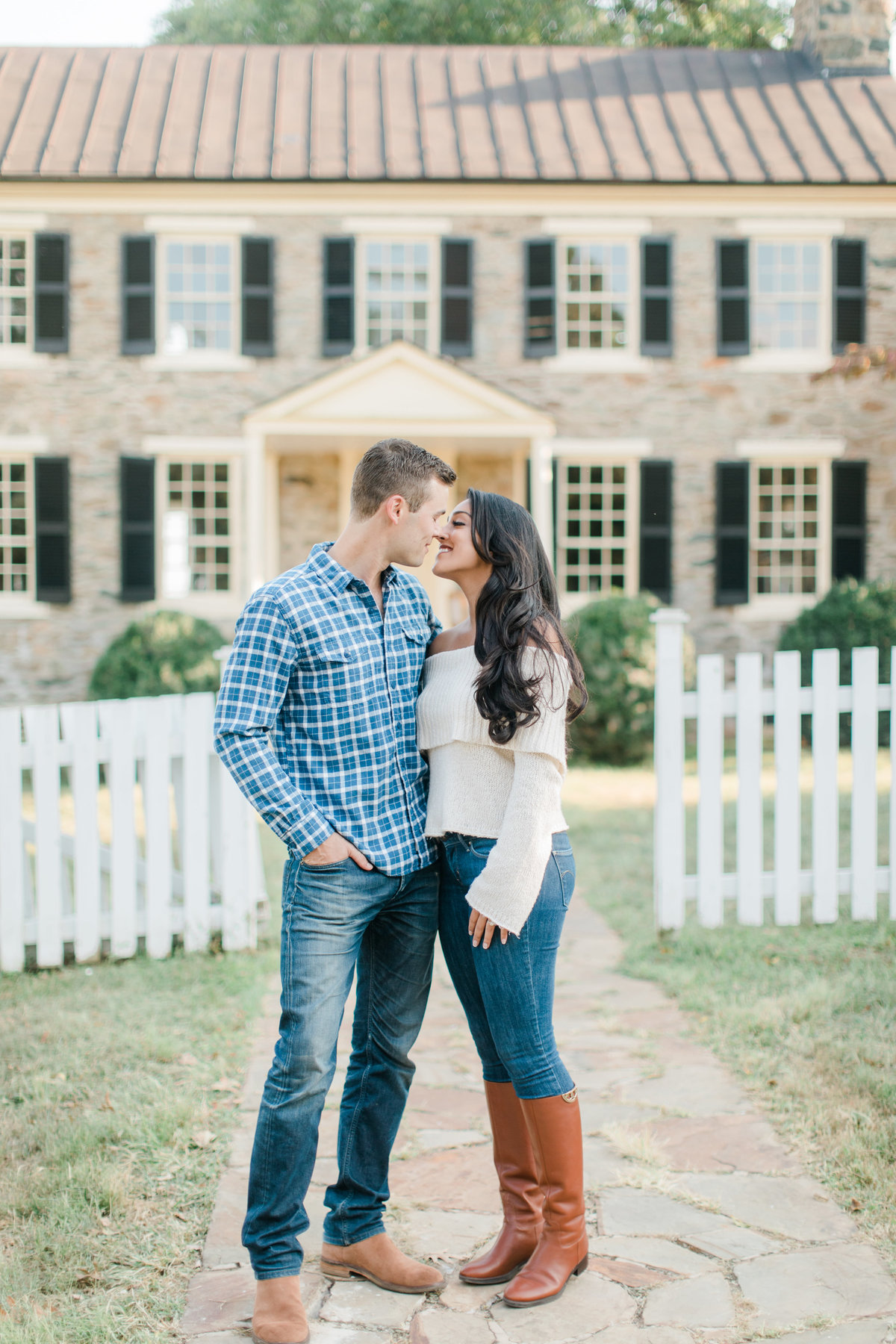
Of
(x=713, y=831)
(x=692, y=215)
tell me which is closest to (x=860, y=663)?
(x=713, y=831)

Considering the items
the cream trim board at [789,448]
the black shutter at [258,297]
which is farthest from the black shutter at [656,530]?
the black shutter at [258,297]

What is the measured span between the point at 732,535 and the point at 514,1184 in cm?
1257

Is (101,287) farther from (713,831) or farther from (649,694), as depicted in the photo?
(713,831)

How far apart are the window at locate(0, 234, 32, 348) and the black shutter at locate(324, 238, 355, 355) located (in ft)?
12.0

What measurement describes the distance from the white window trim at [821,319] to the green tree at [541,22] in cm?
1049

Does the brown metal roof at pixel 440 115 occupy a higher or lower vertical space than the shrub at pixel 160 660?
higher

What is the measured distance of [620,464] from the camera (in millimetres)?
14648

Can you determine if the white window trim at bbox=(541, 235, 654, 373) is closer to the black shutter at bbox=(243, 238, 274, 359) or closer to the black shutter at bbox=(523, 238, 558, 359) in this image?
the black shutter at bbox=(523, 238, 558, 359)

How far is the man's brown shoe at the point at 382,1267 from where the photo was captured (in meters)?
2.60

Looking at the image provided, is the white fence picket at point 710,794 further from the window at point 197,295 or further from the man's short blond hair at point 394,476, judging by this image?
the window at point 197,295

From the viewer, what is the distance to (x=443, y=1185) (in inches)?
123

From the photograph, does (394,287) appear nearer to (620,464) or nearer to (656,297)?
→ (656,297)

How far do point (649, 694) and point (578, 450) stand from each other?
3908 mm

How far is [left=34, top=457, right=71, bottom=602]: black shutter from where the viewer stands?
14.1 m
